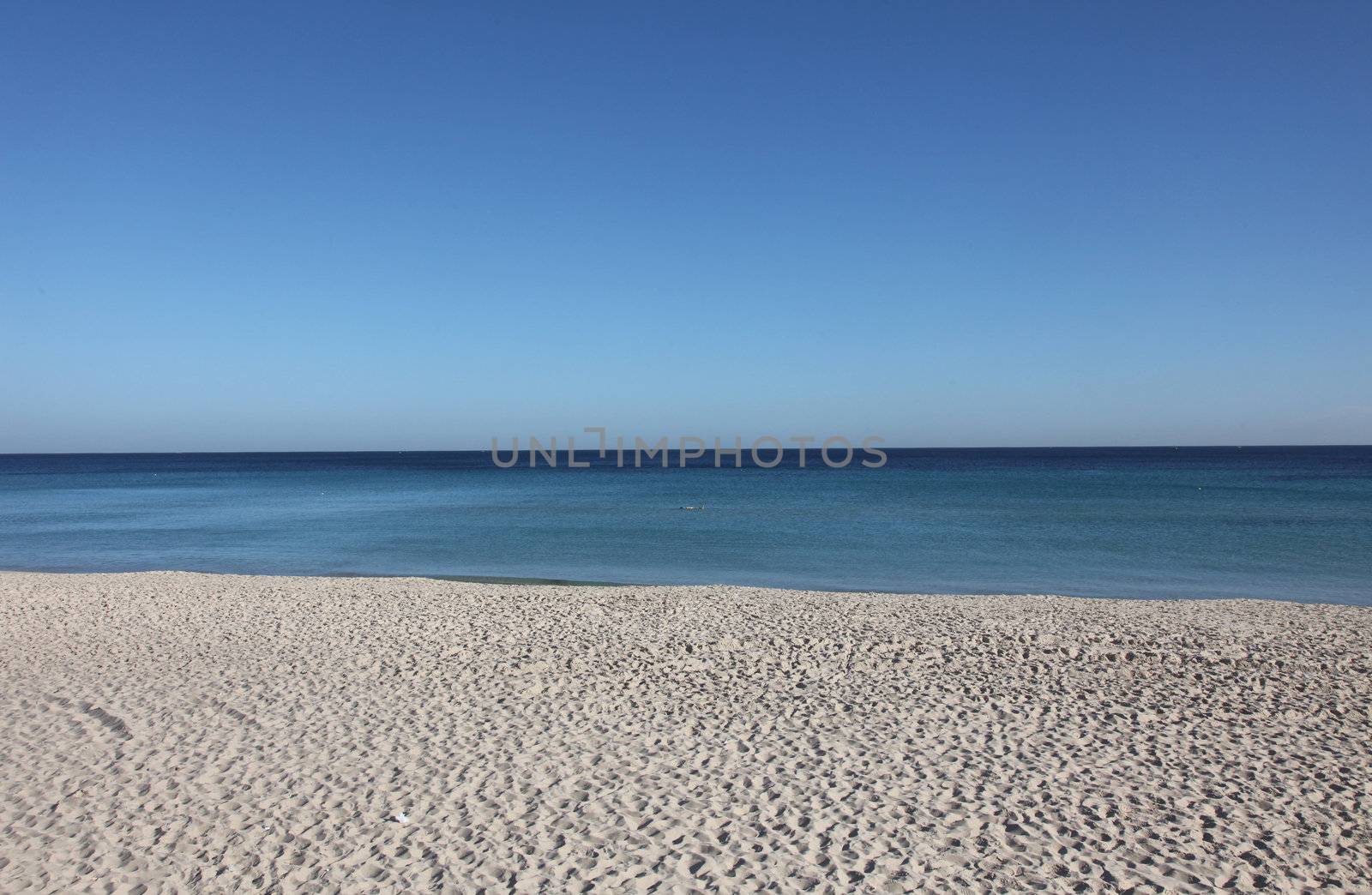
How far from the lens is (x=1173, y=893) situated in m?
4.83

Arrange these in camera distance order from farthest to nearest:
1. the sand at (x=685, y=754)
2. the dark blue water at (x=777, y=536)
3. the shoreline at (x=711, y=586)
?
the dark blue water at (x=777, y=536) < the shoreline at (x=711, y=586) < the sand at (x=685, y=754)

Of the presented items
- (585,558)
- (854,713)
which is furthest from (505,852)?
(585,558)

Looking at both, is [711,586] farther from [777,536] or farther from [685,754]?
[777,536]

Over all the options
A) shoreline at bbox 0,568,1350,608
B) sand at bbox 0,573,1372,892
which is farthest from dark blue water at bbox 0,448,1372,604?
sand at bbox 0,573,1372,892

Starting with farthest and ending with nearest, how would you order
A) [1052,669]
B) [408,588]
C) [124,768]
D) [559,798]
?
[408,588], [1052,669], [124,768], [559,798]

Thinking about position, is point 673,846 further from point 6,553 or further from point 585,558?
point 6,553

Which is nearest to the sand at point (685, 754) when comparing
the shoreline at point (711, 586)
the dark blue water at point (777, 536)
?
the shoreline at point (711, 586)

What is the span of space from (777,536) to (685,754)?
791 inches

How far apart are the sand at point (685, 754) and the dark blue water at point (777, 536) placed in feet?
22.6

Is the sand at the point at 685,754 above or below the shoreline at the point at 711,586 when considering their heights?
above

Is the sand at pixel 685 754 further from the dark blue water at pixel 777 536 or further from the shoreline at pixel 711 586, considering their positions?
the dark blue water at pixel 777 536

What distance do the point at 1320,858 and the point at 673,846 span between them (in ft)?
13.4

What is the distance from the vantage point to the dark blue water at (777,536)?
1883 cm

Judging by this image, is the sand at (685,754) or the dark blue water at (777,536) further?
the dark blue water at (777,536)
